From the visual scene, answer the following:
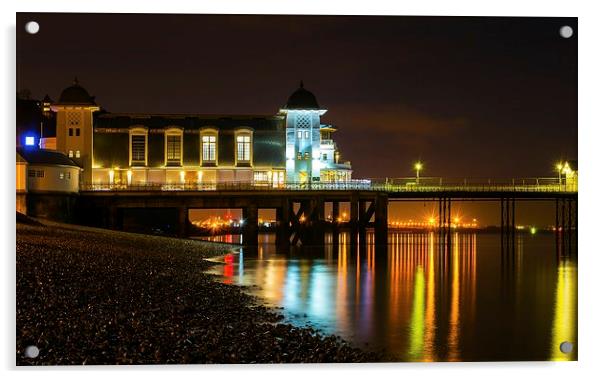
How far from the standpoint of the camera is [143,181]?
5428 centimetres

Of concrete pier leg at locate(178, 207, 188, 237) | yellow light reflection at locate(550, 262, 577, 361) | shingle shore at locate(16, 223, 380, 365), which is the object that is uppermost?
concrete pier leg at locate(178, 207, 188, 237)

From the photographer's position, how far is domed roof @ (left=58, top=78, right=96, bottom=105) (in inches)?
2077

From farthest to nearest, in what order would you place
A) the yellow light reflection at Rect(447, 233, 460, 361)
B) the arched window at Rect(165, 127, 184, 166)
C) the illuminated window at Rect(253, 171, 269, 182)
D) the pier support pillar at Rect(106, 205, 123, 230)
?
the illuminated window at Rect(253, 171, 269, 182) → the arched window at Rect(165, 127, 184, 166) → the pier support pillar at Rect(106, 205, 123, 230) → the yellow light reflection at Rect(447, 233, 460, 361)

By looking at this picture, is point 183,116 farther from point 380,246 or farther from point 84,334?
point 84,334

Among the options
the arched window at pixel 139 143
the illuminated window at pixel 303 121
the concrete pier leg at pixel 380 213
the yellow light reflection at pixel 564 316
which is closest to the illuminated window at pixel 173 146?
the arched window at pixel 139 143

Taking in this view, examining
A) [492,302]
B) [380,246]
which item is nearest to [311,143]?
[380,246]

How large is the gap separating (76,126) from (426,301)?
1260 inches

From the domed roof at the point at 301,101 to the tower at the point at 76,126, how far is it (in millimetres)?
12701

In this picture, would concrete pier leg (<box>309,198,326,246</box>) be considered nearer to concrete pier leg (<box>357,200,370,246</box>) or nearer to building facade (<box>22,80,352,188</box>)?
concrete pier leg (<box>357,200,370,246</box>)

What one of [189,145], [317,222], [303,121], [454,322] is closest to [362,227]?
[317,222]

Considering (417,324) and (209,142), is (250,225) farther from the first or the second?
(417,324)

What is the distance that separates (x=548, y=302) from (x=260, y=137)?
2978 centimetres

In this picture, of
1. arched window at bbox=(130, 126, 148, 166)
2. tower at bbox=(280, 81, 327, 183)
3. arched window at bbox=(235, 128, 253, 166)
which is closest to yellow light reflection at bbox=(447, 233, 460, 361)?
tower at bbox=(280, 81, 327, 183)

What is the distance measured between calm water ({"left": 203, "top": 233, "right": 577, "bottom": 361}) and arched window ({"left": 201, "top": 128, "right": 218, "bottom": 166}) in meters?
9.63
